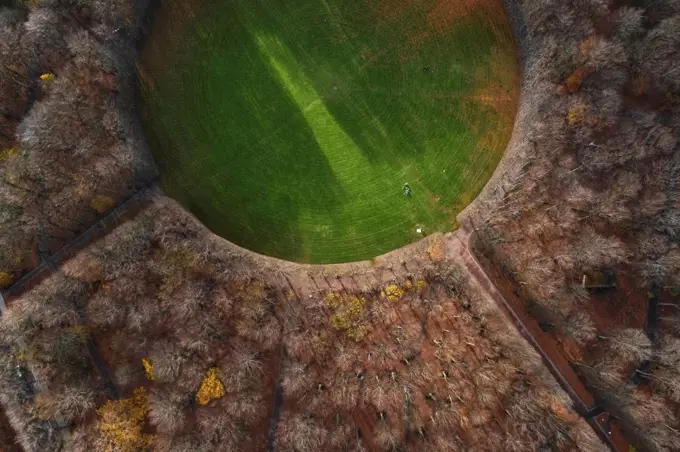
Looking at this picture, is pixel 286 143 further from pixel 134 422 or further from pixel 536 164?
pixel 134 422

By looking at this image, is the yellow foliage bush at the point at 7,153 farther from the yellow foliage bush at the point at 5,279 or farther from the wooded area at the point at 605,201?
the wooded area at the point at 605,201

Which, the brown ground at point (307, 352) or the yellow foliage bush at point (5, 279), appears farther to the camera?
the yellow foliage bush at point (5, 279)

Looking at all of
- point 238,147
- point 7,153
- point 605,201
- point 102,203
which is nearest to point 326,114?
point 238,147

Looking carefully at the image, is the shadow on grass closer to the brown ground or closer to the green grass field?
the green grass field

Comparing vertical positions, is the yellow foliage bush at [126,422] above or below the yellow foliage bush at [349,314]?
above

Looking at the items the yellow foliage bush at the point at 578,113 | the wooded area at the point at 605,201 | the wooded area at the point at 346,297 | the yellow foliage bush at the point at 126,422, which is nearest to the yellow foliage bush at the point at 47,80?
the wooded area at the point at 346,297

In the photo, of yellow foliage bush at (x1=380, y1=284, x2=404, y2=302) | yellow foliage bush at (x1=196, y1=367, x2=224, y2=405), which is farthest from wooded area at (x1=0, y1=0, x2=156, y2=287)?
yellow foliage bush at (x1=380, y1=284, x2=404, y2=302)
